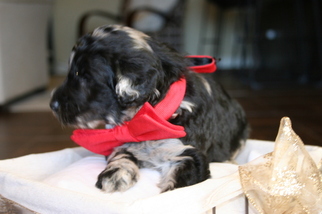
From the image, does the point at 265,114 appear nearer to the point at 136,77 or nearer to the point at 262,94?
the point at 262,94

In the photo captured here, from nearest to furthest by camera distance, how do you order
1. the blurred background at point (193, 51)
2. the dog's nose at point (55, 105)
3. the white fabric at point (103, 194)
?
the white fabric at point (103, 194), the dog's nose at point (55, 105), the blurred background at point (193, 51)

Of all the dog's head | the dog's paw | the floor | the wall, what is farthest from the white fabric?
the wall

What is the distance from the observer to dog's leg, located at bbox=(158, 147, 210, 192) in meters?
1.52

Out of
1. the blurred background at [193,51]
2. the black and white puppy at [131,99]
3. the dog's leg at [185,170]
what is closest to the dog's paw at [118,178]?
the black and white puppy at [131,99]

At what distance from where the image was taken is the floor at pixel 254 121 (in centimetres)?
302

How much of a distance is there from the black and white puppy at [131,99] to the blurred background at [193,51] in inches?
20.8

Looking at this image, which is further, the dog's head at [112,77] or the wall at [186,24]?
the wall at [186,24]

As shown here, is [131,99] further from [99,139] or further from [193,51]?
[193,51]

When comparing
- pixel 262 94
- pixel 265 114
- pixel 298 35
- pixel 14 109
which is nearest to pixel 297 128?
pixel 265 114

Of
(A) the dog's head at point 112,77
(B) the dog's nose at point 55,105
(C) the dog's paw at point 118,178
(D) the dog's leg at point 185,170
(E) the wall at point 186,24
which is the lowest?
(E) the wall at point 186,24

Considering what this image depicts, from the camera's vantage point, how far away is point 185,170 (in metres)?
1.54

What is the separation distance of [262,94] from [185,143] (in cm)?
355

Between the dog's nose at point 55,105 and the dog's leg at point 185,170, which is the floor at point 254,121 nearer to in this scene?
the dog's nose at point 55,105

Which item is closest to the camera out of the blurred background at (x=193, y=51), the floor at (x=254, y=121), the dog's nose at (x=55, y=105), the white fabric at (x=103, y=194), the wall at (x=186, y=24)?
the white fabric at (x=103, y=194)
